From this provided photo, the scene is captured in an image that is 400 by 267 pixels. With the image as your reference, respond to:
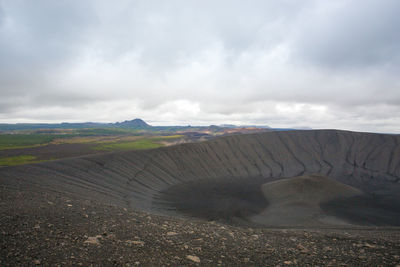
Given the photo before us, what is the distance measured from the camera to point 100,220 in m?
7.30

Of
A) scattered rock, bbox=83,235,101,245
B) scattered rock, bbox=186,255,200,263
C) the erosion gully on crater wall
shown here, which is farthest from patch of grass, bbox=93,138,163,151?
scattered rock, bbox=186,255,200,263

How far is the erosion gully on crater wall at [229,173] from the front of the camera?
713 inches

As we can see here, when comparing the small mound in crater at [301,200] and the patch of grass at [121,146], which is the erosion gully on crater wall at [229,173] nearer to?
the small mound in crater at [301,200]

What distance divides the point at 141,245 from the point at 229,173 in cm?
3401

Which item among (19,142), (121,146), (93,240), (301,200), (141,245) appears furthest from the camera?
(19,142)

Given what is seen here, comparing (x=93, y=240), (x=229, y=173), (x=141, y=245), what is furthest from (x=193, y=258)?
(x=229, y=173)

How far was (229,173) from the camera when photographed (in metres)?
38.3

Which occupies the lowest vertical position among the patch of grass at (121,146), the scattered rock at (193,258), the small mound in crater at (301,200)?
the small mound in crater at (301,200)

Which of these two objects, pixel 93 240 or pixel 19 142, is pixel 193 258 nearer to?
pixel 93 240

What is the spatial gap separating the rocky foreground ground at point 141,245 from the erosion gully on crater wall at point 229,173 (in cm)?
738

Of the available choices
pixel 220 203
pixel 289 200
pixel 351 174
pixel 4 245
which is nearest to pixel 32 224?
pixel 4 245

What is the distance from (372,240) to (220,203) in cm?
1509

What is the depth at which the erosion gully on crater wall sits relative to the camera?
18109 mm

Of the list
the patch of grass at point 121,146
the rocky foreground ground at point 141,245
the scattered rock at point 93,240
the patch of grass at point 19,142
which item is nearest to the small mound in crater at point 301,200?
the rocky foreground ground at point 141,245
